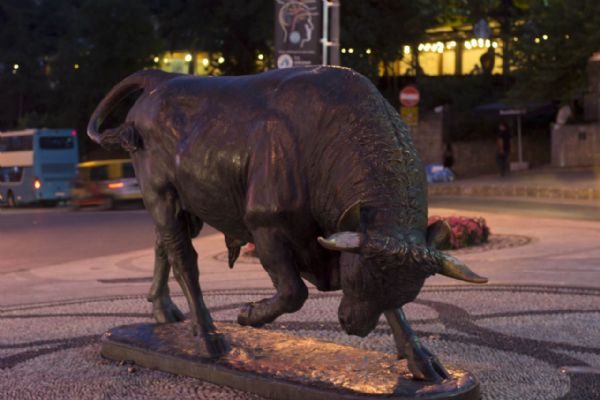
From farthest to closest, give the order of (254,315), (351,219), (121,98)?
(121,98)
(254,315)
(351,219)

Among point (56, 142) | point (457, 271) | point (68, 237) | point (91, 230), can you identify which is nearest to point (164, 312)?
point (457, 271)

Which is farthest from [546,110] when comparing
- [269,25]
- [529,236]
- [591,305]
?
[591,305]

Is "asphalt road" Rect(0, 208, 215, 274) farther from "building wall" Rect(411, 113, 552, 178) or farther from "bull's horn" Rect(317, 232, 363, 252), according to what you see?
"building wall" Rect(411, 113, 552, 178)

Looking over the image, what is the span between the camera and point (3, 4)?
64312 millimetres

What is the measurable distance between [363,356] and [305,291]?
85cm

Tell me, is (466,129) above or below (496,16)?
below

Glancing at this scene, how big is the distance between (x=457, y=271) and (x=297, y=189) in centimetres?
118

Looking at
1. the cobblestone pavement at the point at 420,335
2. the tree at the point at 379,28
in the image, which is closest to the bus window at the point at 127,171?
the tree at the point at 379,28

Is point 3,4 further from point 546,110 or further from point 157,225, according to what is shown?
point 157,225

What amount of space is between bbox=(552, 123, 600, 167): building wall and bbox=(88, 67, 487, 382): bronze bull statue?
30.3 meters

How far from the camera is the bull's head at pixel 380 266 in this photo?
5484mm

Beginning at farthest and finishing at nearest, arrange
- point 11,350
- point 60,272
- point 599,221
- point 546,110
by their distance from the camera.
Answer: point 546,110, point 599,221, point 60,272, point 11,350

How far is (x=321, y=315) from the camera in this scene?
31.8 ft

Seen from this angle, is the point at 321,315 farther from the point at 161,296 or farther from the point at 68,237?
the point at 68,237
